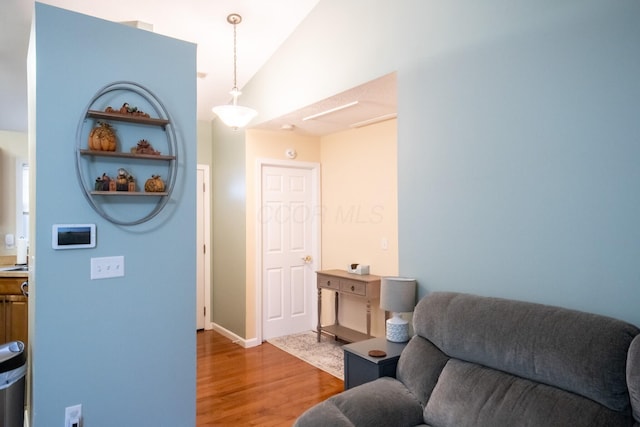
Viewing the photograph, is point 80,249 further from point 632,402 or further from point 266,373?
point 632,402

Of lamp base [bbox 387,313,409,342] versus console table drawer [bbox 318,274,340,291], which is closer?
lamp base [bbox 387,313,409,342]

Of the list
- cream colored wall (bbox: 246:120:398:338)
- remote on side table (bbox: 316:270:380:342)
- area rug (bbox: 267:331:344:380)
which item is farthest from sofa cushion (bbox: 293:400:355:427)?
cream colored wall (bbox: 246:120:398:338)

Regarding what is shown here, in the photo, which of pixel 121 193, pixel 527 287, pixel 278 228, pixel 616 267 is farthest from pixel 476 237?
pixel 278 228

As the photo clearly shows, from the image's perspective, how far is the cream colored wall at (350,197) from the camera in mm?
4074

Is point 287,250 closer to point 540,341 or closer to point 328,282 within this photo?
point 328,282

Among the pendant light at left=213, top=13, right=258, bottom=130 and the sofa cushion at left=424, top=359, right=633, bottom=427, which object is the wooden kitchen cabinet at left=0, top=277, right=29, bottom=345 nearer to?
the pendant light at left=213, top=13, right=258, bottom=130

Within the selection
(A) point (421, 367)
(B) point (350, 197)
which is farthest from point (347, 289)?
(A) point (421, 367)

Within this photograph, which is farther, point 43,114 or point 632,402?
point 43,114

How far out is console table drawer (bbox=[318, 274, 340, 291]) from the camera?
4242mm

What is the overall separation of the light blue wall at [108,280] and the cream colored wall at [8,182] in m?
2.43

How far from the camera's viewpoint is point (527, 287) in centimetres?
212

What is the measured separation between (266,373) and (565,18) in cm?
343

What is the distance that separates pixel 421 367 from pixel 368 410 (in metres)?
0.39

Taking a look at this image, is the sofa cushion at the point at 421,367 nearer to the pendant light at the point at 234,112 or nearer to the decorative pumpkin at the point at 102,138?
the decorative pumpkin at the point at 102,138
